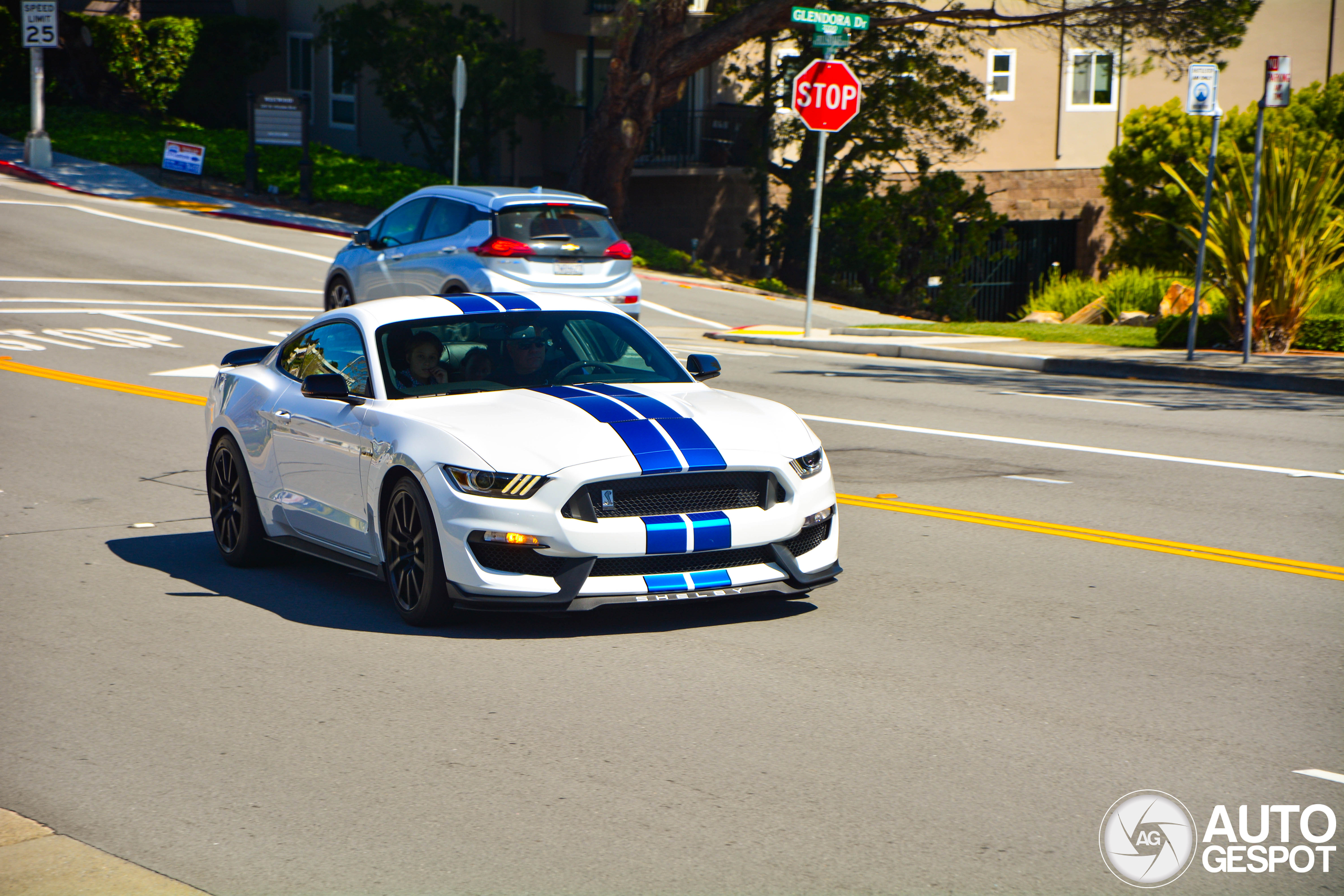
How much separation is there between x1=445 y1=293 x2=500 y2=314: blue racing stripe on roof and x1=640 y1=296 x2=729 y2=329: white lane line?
15.3 metres

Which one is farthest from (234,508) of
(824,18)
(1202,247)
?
(824,18)

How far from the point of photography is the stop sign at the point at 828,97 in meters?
21.7

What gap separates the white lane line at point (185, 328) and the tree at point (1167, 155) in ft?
65.5

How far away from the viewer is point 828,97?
21.8 metres

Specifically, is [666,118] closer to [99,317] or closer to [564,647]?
[99,317]

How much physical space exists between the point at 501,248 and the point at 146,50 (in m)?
23.0

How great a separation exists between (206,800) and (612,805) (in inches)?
51.6

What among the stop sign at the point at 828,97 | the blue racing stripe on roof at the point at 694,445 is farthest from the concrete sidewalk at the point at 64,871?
the stop sign at the point at 828,97

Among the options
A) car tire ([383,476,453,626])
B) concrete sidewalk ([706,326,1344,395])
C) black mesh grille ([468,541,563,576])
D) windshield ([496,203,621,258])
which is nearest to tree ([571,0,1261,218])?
concrete sidewalk ([706,326,1344,395])

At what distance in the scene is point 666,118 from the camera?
35938mm

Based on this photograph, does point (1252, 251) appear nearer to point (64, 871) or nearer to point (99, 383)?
point (99, 383)

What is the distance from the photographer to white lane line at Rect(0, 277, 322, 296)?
887 inches

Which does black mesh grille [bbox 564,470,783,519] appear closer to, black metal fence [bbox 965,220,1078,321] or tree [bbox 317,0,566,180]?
tree [bbox 317,0,566,180]

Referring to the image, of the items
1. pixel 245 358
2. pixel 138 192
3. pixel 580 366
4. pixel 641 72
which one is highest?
pixel 641 72
